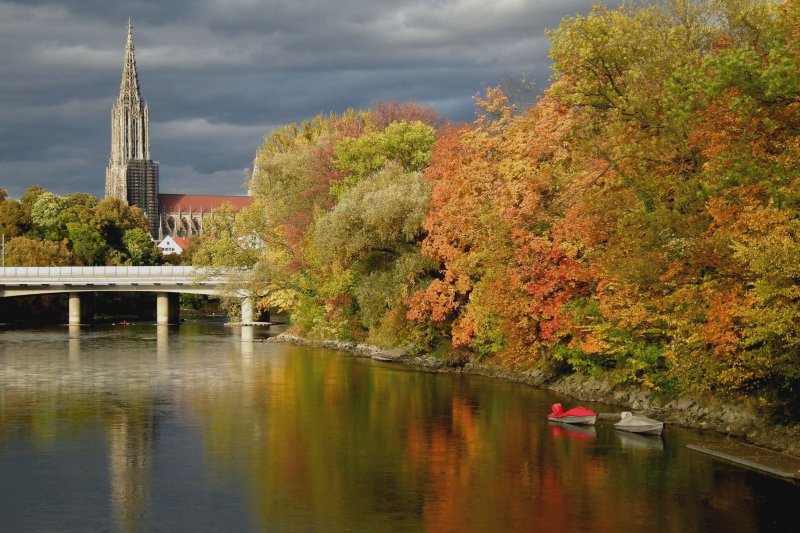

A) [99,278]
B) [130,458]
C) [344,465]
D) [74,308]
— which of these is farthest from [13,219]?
[344,465]

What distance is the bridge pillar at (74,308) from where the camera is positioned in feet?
359

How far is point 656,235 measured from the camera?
3206cm

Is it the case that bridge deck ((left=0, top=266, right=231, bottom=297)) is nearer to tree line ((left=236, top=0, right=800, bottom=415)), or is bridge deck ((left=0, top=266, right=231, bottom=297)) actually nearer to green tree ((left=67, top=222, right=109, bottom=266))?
green tree ((left=67, top=222, right=109, bottom=266))

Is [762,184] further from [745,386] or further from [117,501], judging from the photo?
[117,501]

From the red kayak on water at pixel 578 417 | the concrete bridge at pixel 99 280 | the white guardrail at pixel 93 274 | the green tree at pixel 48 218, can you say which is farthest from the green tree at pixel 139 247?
the red kayak on water at pixel 578 417

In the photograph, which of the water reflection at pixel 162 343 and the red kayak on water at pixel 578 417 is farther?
the water reflection at pixel 162 343

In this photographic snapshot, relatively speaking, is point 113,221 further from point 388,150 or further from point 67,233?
point 388,150

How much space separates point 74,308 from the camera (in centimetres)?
10988

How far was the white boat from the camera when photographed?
1276 inches

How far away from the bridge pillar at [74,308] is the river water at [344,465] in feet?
208

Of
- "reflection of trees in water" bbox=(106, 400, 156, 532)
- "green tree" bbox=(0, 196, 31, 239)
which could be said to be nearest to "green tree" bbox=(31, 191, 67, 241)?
"green tree" bbox=(0, 196, 31, 239)

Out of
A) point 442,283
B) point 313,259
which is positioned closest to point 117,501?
point 442,283

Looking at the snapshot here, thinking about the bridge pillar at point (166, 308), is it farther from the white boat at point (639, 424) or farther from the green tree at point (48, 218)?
the white boat at point (639, 424)

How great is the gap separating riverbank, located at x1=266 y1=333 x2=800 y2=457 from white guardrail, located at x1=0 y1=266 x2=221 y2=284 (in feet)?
182
